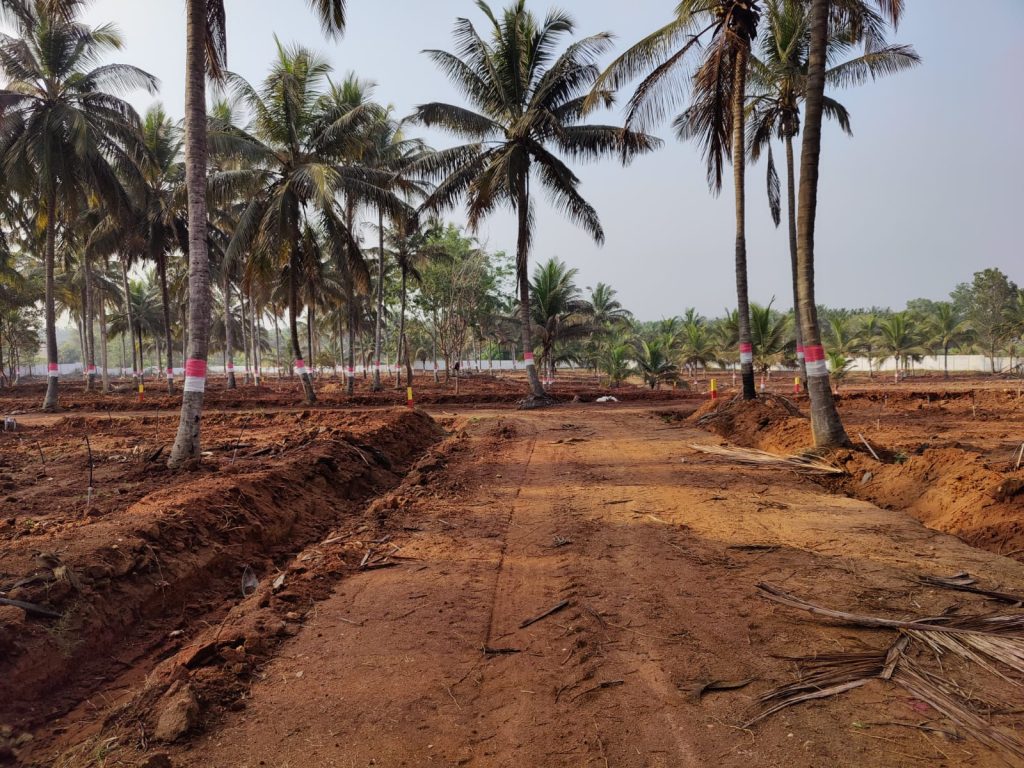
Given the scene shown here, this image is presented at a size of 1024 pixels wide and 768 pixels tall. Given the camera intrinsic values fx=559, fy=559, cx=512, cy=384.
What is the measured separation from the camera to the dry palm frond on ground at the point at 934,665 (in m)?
2.64

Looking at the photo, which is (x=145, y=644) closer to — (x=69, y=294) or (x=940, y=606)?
(x=940, y=606)

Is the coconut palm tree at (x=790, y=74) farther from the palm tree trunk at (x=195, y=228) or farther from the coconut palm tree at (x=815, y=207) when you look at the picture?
the palm tree trunk at (x=195, y=228)

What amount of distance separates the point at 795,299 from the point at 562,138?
895cm

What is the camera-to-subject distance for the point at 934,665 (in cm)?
304

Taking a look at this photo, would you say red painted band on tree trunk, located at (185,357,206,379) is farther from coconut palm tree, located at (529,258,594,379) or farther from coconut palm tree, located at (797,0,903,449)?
coconut palm tree, located at (529,258,594,379)

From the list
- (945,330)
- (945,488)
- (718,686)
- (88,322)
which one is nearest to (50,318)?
(88,322)

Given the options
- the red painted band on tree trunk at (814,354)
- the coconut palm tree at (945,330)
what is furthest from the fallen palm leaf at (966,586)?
the coconut palm tree at (945,330)

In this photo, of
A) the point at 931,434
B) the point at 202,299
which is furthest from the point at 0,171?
the point at 931,434

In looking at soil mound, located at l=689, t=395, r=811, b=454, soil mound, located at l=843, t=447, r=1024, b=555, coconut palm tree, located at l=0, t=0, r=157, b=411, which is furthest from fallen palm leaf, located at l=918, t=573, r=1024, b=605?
coconut palm tree, located at l=0, t=0, r=157, b=411

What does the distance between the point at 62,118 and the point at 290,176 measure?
25.4 feet

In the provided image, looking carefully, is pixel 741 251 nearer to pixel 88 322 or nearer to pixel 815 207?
pixel 815 207

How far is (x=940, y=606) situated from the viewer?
145 inches

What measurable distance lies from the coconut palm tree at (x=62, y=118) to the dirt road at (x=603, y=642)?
19.1 metres

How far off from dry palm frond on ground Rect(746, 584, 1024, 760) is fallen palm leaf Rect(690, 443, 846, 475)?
4.52m
